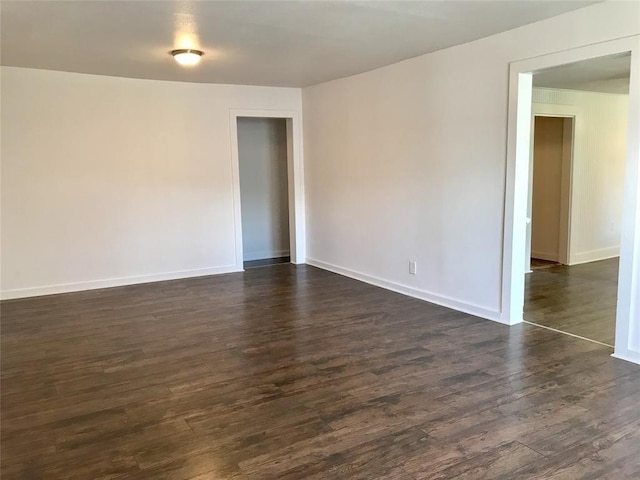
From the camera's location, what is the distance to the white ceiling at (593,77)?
4691 mm

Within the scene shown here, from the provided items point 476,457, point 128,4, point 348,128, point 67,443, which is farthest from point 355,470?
point 348,128

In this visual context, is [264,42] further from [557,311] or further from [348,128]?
[557,311]

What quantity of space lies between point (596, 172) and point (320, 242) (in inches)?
162

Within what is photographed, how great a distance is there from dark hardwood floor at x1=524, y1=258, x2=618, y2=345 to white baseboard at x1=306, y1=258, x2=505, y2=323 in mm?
386

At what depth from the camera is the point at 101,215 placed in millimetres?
5941

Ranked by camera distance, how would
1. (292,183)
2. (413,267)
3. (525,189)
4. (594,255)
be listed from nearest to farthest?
(525,189) → (413,267) → (594,255) → (292,183)

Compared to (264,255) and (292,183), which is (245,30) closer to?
(292,183)

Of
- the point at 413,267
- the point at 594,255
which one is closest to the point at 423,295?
the point at 413,267

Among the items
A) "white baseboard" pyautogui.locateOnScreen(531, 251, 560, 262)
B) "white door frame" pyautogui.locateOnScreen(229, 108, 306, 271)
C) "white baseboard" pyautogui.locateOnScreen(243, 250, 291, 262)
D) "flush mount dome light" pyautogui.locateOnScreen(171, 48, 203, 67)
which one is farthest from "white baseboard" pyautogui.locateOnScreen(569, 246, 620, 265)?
"flush mount dome light" pyautogui.locateOnScreen(171, 48, 203, 67)

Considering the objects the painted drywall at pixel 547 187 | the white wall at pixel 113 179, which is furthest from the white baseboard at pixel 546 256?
the white wall at pixel 113 179

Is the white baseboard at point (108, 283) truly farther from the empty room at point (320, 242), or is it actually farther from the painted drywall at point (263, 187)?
the painted drywall at point (263, 187)

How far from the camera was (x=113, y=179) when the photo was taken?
5.97 metres

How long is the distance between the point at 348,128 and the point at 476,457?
4579 mm

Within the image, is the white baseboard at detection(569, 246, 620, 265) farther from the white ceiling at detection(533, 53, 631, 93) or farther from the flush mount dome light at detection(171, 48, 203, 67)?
the flush mount dome light at detection(171, 48, 203, 67)
